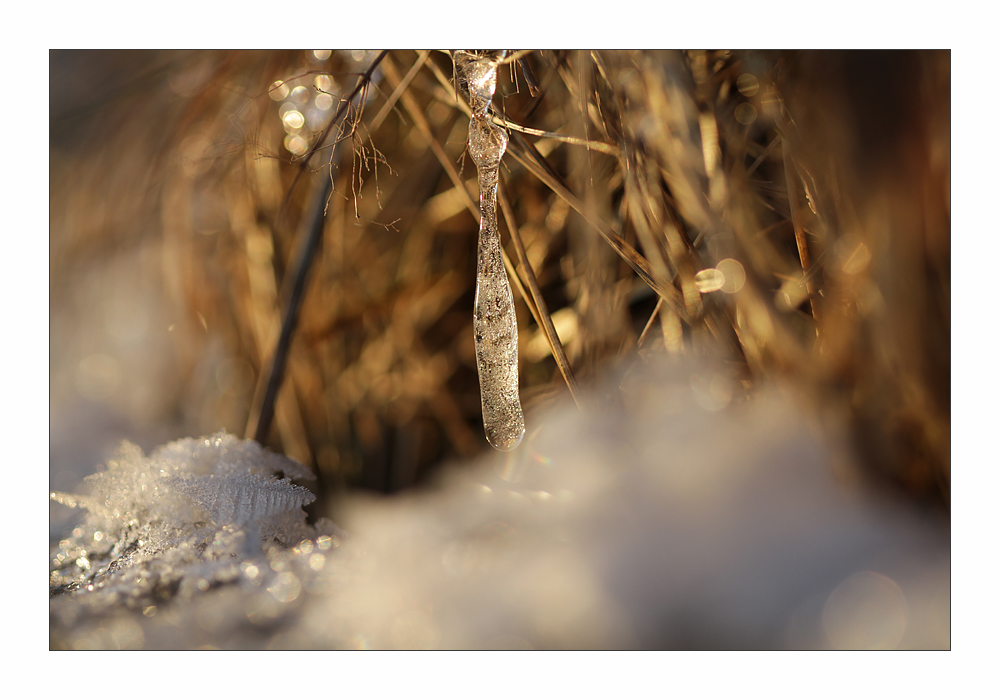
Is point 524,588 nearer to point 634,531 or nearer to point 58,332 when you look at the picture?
point 634,531

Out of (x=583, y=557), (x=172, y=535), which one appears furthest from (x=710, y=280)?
(x=172, y=535)

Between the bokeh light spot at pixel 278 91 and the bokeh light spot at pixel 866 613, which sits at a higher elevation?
the bokeh light spot at pixel 278 91

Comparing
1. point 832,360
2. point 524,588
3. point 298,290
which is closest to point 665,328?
point 832,360

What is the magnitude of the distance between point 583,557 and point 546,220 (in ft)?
1.06

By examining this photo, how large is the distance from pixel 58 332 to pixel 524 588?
1.61 feet

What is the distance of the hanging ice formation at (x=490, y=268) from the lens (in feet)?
1.31

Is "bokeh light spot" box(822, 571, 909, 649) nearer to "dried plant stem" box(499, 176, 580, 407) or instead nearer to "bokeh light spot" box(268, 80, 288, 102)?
"dried plant stem" box(499, 176, 580, 407)

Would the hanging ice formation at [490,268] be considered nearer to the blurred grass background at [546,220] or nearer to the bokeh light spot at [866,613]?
the blurred grass background at [546,220]

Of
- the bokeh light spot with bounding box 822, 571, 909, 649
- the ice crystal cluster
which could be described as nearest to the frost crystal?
the ice crystal cluster

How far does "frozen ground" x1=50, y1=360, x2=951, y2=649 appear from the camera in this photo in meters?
0.41

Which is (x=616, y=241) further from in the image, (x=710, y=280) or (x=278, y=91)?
(x=278, y=91)

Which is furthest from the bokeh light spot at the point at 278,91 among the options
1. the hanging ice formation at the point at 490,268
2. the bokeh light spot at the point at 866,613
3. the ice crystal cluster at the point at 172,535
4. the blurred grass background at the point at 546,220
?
the bokeh light spot at the point at 866,613

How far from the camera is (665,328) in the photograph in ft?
1.42

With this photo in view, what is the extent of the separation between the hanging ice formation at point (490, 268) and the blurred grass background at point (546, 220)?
21 millimetres
